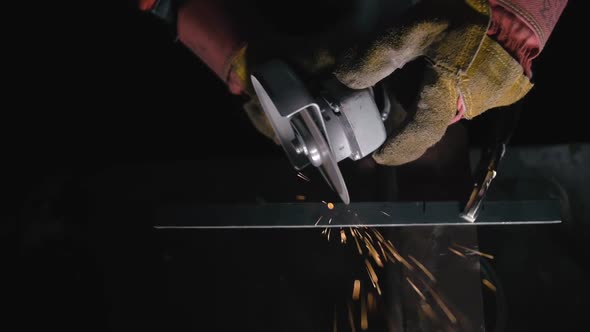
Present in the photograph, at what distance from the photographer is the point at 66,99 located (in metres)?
2.29

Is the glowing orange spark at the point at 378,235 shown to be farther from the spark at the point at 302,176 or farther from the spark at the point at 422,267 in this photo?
the spark at the point at 302,176

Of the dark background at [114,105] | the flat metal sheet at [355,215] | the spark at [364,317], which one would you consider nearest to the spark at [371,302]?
the spark at [364,317]

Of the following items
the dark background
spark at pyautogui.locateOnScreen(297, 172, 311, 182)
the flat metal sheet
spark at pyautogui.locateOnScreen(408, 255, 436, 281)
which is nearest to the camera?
the flat metal sheet

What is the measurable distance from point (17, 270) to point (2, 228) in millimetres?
231

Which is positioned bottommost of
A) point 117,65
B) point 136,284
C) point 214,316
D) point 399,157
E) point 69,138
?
point 214,316

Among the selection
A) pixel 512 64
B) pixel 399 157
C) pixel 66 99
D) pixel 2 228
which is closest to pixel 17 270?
pixel 2 228

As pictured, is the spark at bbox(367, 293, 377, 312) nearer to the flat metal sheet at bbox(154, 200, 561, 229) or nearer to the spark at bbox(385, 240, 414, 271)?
the spark at bbox(385, 240, 414, 271)

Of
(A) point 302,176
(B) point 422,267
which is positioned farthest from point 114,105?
(B) point 422,267

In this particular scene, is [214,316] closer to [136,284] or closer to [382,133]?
[136,284]

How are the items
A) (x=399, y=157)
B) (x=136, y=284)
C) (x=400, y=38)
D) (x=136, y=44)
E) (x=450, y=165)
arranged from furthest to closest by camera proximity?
1. (x=136, y=44)
2. (x=136, y=284)
3. (x=450, y=165)
4. (x=399, y=157)
5. (x=400, y=38)

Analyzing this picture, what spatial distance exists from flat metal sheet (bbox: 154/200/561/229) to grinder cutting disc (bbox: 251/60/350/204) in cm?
34

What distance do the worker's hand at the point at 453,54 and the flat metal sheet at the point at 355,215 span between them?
0.41 meters

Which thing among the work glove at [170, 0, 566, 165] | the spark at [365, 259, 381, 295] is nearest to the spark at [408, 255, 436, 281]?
the spark at [365, 259, 381, 295]

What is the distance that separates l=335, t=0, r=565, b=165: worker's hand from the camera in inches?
37.8
